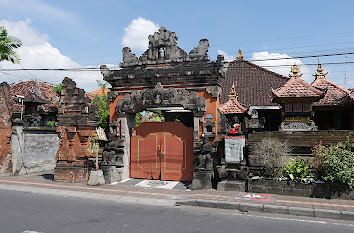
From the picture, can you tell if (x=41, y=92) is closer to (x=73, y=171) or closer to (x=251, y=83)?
(x=73, y=171)

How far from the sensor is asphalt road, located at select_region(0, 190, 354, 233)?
620 centimetres

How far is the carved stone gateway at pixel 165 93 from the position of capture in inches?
425

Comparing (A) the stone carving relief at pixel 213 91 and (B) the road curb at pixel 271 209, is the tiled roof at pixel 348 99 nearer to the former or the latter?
(A) the stone carving relief at pixel 213 91

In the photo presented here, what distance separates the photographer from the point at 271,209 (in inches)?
300

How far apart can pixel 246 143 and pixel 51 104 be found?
66.1 feet

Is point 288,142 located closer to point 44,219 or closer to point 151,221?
point 151,221

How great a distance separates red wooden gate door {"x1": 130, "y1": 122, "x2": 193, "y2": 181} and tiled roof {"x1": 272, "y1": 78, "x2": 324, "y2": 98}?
443 centimetres

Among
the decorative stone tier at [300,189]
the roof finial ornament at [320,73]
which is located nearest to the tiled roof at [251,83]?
the roof finial ornament at [320,73]

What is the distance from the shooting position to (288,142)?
33.1ft

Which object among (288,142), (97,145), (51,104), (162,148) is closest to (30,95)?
(51,104)

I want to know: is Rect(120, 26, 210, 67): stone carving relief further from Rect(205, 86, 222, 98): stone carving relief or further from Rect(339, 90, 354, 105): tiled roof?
Rect(339, 90, 354, 105): tiled roof

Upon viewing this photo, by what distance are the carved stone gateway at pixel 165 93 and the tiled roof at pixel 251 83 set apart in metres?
8.68

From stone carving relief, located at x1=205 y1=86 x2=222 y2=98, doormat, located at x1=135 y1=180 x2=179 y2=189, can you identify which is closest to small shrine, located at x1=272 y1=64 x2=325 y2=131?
stone carving relief, located at x1=205 y1=86 x2=222 y2=98

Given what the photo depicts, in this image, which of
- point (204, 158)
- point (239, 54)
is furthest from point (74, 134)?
point (239, 54)
